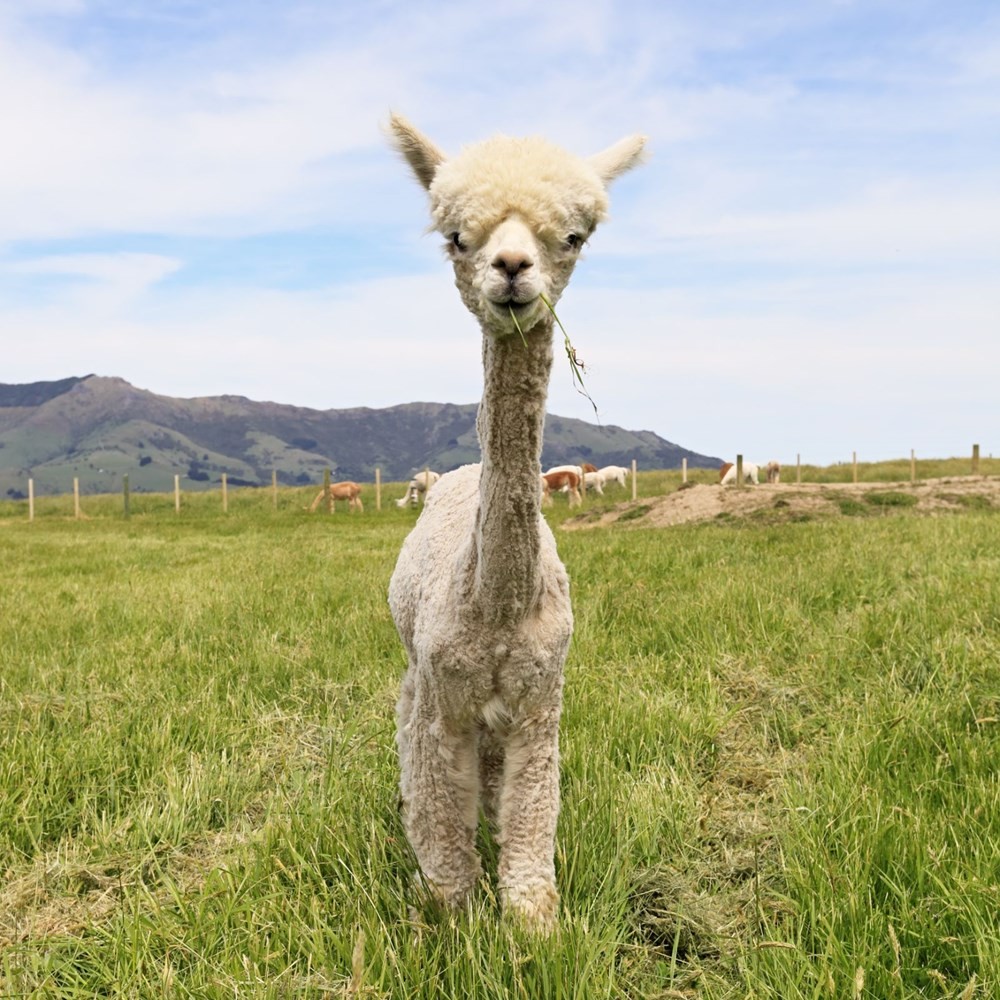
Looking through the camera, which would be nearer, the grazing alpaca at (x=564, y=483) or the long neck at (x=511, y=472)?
the long neck at (x=511, y=472)

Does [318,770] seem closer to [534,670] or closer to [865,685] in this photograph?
[534,670]

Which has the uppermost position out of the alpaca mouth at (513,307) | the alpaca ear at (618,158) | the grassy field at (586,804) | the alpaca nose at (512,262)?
the alpaca ear at (618,158)

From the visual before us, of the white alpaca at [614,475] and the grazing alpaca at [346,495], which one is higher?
the white alpaca at [614,475]

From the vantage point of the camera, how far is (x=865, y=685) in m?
4.36

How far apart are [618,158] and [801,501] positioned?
12932mm

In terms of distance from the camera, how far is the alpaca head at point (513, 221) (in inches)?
76.9

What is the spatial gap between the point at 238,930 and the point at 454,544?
1402 millimetres

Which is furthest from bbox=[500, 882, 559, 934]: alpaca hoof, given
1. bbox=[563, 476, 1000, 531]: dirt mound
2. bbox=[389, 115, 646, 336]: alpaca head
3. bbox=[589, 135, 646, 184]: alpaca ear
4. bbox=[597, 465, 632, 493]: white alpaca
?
bbox=[597, 465, 632, 493]: white alpaca

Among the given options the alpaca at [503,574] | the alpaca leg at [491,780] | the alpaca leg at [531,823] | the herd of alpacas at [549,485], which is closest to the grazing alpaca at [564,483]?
the herd of alpacas at [549,485]

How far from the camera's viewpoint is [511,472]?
2.32 m

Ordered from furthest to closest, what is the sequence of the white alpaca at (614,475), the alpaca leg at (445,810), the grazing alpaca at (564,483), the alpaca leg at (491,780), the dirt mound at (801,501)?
the white alpaca at (614,475) < the grazing alpaca at (564,483) < the dirt mound at (801,501) < the alpaca leg at (491,780) < the alpaca leg at (445,810)

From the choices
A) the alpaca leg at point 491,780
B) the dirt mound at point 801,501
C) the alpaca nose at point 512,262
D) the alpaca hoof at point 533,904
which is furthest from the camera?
the dirt mound at point 801,501

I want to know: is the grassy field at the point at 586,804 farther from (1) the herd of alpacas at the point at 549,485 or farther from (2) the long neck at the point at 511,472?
(1) the herd of alpacas at the point at 549,485

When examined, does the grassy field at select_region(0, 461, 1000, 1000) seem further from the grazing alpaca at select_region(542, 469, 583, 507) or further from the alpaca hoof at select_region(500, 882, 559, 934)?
the grazing alpaca at select_region(542, 469, 583, 507)
